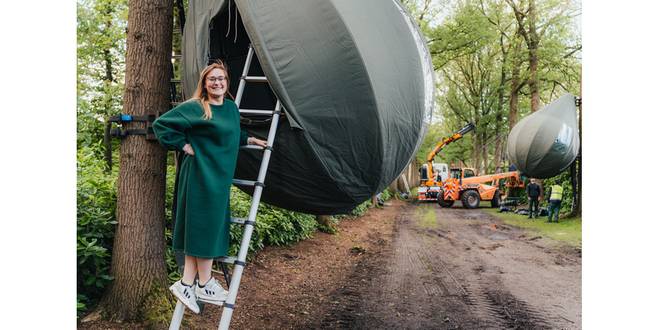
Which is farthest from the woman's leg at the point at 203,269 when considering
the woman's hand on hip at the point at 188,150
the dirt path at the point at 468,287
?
the dirt path at the point at 468,287

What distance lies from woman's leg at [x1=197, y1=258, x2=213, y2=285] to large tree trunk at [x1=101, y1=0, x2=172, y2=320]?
0.85m

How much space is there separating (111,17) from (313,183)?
5514 millimetres

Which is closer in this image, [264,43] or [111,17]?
[264,43]

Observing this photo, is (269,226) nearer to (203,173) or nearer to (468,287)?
(468,287)

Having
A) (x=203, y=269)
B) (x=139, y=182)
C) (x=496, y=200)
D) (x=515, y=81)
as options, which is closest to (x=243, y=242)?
(x=203, y=269)

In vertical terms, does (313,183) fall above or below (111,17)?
below

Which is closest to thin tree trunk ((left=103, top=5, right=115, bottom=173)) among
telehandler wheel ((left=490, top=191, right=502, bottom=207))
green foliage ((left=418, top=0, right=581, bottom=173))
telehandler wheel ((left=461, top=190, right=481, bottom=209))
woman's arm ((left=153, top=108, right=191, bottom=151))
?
woman's arm ((left=153, top=108, right=191, bottom=151))

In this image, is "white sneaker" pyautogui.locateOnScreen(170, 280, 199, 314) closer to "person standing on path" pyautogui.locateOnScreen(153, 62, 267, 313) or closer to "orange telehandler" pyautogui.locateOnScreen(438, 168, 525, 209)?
"person standing on path" pyautogui.locateOnScreen(153, 62, 267, 313)

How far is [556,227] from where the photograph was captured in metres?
9.52

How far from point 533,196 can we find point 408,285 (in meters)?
7.14

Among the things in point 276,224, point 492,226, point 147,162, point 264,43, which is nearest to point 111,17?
→ point 276,224

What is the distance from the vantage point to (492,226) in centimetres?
1034

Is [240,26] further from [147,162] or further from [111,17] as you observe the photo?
[111,17]

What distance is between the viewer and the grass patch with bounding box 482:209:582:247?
8.34 m
